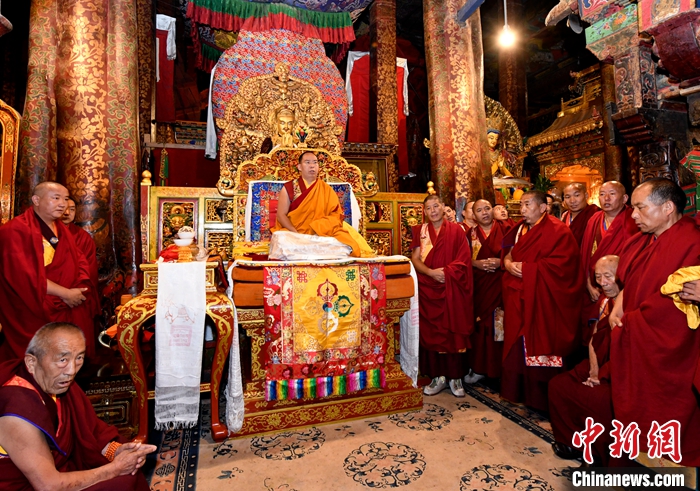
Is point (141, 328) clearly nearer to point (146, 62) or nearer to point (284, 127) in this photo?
point (284, 127)

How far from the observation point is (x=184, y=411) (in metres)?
2.85

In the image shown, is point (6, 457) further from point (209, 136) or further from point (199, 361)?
point (209, 136)

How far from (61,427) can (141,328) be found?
125cm

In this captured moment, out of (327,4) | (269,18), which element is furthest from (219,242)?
(327,4)

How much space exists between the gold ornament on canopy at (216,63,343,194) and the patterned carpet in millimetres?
2635

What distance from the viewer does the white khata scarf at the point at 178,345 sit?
2.80 m

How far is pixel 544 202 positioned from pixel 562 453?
199 cm

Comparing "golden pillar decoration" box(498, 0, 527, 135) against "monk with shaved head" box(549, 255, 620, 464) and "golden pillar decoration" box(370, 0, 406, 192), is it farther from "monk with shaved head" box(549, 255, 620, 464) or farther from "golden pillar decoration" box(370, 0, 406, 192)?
"monk with shaved head" box(549, 255, 620, 464)

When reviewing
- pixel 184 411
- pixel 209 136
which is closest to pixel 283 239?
pixel 184 411

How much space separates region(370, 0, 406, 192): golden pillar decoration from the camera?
760 centimetres

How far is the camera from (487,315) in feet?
13.0

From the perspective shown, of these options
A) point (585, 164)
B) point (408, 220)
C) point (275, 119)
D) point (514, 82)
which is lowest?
point (408, 220)

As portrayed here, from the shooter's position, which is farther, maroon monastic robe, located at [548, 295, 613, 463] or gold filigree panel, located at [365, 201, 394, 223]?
gold filigree panel, located at [365, 201, 394, 223]

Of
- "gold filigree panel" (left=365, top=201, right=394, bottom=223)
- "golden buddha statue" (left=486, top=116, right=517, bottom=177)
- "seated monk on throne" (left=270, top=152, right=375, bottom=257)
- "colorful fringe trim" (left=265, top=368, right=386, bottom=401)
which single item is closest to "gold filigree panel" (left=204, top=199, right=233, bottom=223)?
"seated monk on throne" (left=270, top=152, right=375, bottom=257)
